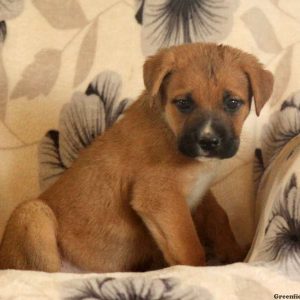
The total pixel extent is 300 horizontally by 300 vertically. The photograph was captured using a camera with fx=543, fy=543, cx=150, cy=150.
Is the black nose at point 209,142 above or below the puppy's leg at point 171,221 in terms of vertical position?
above

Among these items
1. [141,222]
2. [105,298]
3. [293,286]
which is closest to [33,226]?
[141,222]

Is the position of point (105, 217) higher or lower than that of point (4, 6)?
lower

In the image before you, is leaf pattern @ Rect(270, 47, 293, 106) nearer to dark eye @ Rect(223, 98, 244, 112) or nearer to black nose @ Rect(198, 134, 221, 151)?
dark eye @ Rect(223, 98, 244, 112)

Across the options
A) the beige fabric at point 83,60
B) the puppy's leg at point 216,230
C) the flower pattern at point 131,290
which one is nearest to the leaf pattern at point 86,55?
the beige fabric at point 83,60

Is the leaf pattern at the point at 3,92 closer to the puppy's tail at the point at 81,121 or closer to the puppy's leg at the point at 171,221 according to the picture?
the puppy's tail at the point at 81,121

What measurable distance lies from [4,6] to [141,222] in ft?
3.06

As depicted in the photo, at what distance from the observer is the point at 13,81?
197cm

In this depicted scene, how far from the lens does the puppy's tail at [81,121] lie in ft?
6.58

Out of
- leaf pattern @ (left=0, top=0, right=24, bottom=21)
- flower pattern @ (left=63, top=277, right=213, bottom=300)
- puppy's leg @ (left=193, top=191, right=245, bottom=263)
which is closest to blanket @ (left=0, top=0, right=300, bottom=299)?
leaf pattern @ (left=0, top=0, right=24, bottom=21)

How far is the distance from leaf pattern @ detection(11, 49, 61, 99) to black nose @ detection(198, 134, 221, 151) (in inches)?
29.1

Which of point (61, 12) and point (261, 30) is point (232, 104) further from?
point (61, 12)

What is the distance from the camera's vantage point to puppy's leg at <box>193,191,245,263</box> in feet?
5.98

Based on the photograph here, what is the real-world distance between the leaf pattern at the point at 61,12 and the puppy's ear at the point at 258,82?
703 millimetres

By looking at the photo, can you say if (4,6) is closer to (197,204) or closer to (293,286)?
(197,204)
